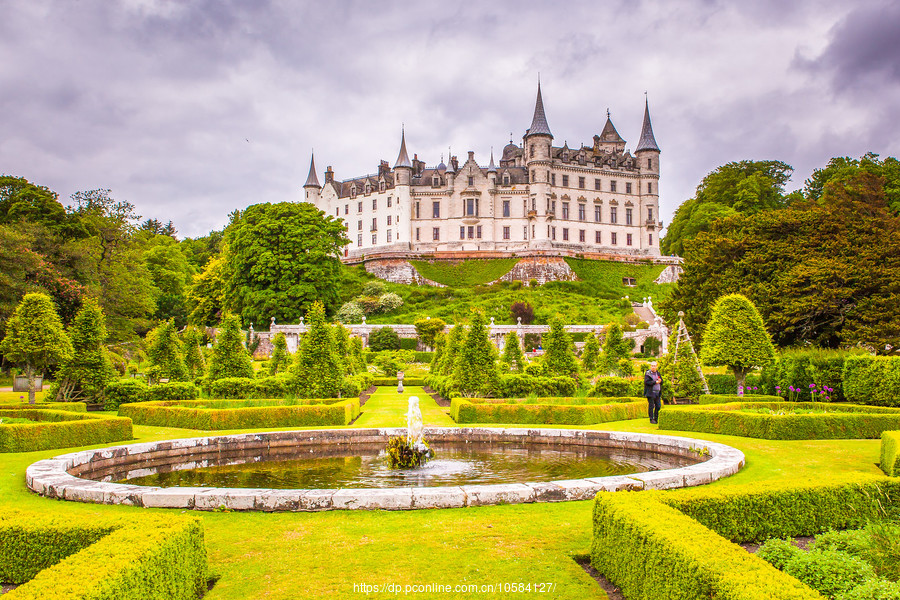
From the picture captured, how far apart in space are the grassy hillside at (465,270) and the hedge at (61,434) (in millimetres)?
55875

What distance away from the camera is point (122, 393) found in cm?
1778

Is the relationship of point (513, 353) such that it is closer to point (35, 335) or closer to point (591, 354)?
point (591, 354)

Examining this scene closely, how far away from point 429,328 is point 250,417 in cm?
3337

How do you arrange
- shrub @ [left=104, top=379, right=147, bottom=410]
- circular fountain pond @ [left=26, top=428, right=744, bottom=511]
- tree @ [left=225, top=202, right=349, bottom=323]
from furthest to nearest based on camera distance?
tree @ [left=225, top=202, right=349, bottom=323] < shrub @ [left=104, top=379, right=147, bottom=410] < circular fountain pond @ [left=26, top=428, right=744, bottom=511]

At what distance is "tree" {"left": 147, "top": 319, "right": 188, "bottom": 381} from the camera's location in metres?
20.8

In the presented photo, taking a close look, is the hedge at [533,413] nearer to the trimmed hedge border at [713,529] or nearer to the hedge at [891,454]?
the hedge at [891,454]

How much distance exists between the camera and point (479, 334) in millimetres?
19031

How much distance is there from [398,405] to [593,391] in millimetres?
5822

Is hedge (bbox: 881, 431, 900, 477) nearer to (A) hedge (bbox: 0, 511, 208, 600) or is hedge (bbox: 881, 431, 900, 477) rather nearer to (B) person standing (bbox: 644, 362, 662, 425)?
(B) person standing (bbox: 644, 362, 662, 425)

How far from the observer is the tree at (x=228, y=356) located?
19.4m

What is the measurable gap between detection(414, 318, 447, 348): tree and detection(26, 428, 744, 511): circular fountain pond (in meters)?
34.0

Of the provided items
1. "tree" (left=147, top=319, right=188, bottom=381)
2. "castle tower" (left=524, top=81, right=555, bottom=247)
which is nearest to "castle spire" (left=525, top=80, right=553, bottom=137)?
"castle tower" (left=524, top=81, right=555, bottom=247)

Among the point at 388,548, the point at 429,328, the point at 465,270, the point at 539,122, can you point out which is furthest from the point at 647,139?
the point at 388,548

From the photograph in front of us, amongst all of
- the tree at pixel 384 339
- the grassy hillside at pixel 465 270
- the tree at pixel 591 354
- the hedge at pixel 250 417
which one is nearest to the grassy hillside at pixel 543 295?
the grassy hillside at pixel 465 270
